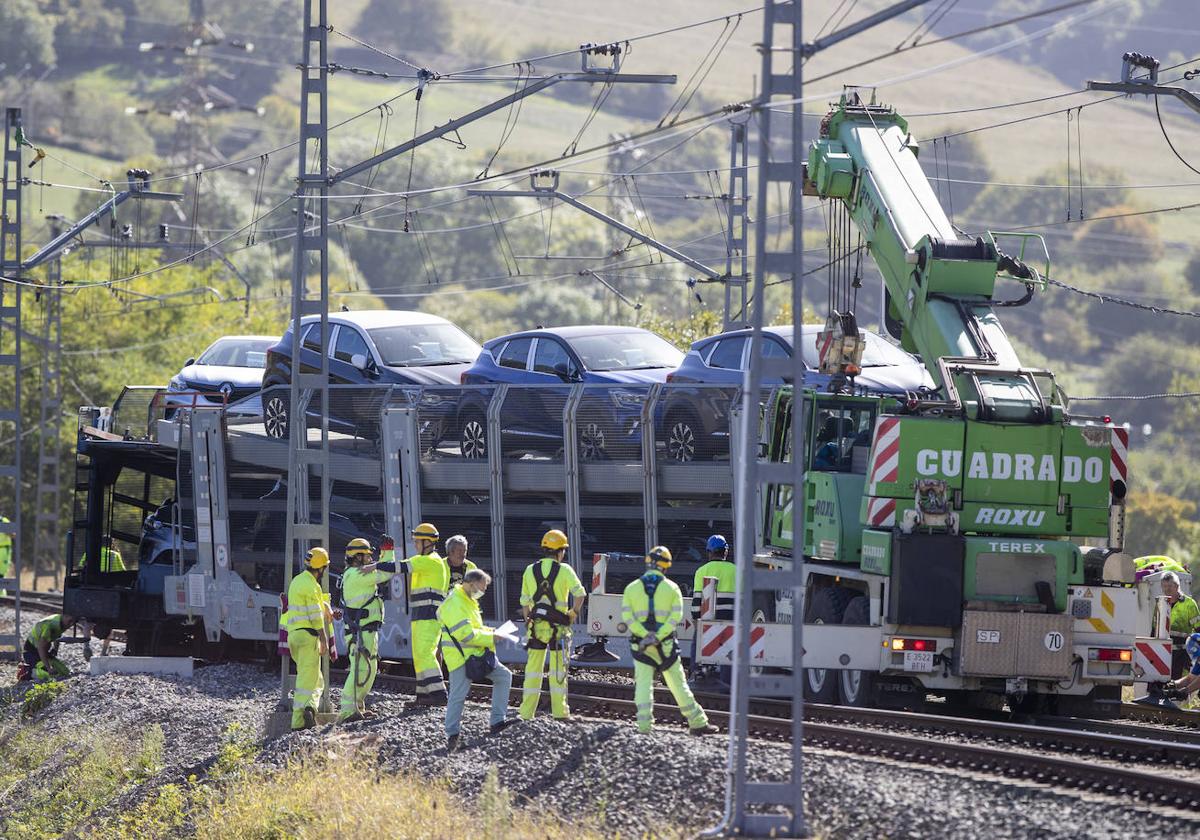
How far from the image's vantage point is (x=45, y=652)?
22516 mm

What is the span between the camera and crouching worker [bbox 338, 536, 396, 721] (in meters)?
16.3

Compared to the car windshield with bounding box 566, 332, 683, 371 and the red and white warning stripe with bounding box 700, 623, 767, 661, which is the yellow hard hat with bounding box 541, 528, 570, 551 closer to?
the red and white warning stripe with bounding box 700, 623, 767, 661

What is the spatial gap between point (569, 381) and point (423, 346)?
280 centimetres

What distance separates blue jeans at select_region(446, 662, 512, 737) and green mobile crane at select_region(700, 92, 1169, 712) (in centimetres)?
169

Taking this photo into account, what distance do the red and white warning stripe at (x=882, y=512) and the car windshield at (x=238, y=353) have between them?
13.2 m

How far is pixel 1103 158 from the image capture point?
136125mm

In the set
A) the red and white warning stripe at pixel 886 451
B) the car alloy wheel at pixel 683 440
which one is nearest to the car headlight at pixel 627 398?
the car alloy wheel at pixel 683 440

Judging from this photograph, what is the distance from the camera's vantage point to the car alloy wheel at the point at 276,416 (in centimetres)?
2112

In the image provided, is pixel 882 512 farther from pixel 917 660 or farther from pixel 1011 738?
pixel 1011 738

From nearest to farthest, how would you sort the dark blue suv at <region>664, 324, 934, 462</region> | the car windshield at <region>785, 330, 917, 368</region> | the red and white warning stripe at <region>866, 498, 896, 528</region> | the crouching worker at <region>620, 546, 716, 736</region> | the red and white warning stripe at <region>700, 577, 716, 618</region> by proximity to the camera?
1. the crouching worker at <region>620, 546, 716, 736</region>
2. the red and white warning stripe at <region>866, 498, 896, 528</region>
3. the red and white warning stripe at <region>700, 577, 716, 618</region>
4. the dark blue suv at <region>664, 324, 934, 462</region>
5. the car windshield at <region>785, 330, 917, 368</region>

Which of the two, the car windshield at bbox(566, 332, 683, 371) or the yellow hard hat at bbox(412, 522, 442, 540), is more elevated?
the car windshield at bbox(566, 332, 683, 371)

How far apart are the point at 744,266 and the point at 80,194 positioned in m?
80.9

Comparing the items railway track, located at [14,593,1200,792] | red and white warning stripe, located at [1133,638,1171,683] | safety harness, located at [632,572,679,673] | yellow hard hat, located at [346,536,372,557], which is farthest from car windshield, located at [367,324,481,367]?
red and white warning stripe, located at [1133,638,1171,683]

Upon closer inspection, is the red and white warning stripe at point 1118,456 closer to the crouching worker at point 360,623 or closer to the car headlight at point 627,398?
the car headlight at point 627,398
